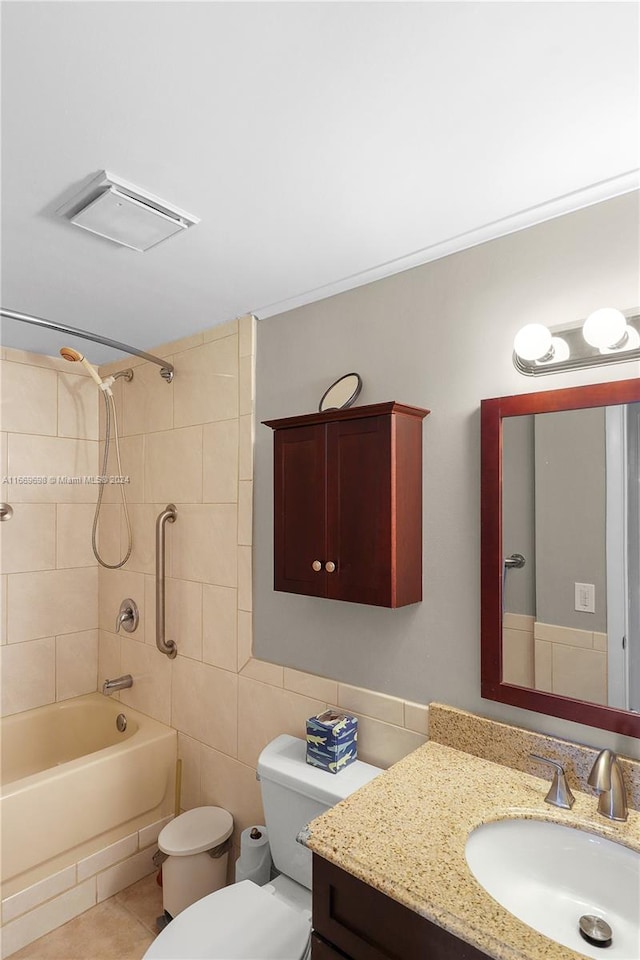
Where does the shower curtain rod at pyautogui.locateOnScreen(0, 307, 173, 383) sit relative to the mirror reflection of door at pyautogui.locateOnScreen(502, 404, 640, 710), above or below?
above

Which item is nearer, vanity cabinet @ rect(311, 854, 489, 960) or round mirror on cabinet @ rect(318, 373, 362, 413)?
vanity cabinet @ rect(311, 854, 489, 960)

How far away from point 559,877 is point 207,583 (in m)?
1.66

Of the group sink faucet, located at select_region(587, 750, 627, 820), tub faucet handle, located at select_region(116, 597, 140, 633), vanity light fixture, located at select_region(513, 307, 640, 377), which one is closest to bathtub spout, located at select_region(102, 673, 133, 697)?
tub faucet handle, located at select_region(116, 597, 140, 633)

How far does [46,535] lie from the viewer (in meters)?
2.98

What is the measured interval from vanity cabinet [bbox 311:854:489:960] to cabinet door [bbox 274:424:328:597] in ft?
2.53

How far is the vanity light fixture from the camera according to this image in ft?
4.51

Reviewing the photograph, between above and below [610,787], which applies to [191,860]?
below

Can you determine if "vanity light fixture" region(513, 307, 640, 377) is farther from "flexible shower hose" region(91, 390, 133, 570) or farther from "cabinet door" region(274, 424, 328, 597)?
"flexible shower hose" region(91, 390, 133, 570)

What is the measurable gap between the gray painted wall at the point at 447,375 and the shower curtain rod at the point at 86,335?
0.72 meters

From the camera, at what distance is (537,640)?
60.4 inches

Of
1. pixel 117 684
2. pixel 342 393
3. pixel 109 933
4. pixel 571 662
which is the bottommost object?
pixel 109 933

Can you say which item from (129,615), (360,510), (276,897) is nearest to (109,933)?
(276,897)

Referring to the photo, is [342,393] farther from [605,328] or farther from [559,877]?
[559,877]

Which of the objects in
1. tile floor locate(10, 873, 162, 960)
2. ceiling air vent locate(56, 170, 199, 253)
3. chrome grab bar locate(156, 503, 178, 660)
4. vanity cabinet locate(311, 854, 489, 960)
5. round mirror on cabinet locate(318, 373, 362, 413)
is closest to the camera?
vanity cabinet locate(311, 854, 489, 960)
